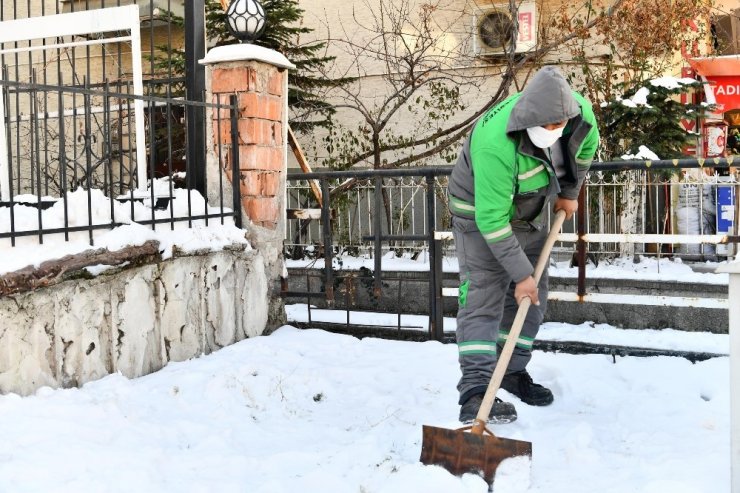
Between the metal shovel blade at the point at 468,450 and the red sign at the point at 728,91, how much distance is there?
34.0 ft

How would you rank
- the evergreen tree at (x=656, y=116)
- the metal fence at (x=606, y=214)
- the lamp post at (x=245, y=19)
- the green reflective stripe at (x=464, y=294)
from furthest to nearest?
the evergreen tree at (x=656, y=116), the metal fence at (x=606, y=214), the lamp post at (x=245, y=19), the green reflective stripe at (x=464, y=294)

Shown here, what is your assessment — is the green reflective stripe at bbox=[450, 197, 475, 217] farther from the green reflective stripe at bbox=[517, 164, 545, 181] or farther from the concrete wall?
the concrete wall

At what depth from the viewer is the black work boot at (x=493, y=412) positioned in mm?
3326

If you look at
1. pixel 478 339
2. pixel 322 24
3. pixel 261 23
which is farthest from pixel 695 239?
pixel 322 24

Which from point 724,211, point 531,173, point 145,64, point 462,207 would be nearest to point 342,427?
point 462,207

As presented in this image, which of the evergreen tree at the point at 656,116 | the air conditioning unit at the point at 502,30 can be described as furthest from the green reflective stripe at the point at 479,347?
the air conditioning unit at the point at 502,30

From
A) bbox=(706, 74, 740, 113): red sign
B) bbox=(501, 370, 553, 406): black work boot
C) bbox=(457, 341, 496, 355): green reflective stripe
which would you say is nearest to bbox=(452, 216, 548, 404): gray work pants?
bbox=(457, 341, 496, 355): green reflective stripe

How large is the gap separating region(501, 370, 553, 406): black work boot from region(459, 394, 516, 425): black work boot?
0.36 meters

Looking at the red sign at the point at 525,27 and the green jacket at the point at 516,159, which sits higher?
the red sign at the point at 525,27

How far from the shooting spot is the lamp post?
504cm

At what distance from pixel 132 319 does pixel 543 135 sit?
8.08 feet

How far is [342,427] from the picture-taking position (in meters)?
3.56

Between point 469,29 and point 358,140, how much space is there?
2.28 m

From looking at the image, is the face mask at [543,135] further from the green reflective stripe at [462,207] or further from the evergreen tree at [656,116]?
the evergreen tree at [656,116]
